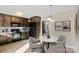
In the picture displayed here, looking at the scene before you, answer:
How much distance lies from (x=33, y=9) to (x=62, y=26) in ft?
2.39

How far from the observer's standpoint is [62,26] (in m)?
2.68

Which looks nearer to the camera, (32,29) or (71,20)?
(71,20)

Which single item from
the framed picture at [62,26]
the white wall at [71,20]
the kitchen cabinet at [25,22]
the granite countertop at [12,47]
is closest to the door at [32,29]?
the kitchen cabinet at [25,22]

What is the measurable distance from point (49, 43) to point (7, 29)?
0.96 metres

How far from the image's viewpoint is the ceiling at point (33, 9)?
2.55 meters

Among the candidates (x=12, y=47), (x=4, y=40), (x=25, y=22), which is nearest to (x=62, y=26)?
(x=25, y=22)

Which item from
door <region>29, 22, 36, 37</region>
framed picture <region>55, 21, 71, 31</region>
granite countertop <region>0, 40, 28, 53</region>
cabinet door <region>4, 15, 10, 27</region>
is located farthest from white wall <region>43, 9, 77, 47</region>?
cabinet door <region>4, 15, 10, 27</region>

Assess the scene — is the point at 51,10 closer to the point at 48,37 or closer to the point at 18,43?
the point at 48,37

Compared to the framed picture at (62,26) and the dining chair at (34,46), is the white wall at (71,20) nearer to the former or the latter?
the framed picture at (62,26)

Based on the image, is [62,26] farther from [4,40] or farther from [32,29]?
[4,40]

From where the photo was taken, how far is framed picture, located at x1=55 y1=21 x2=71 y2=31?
8.58 feet
